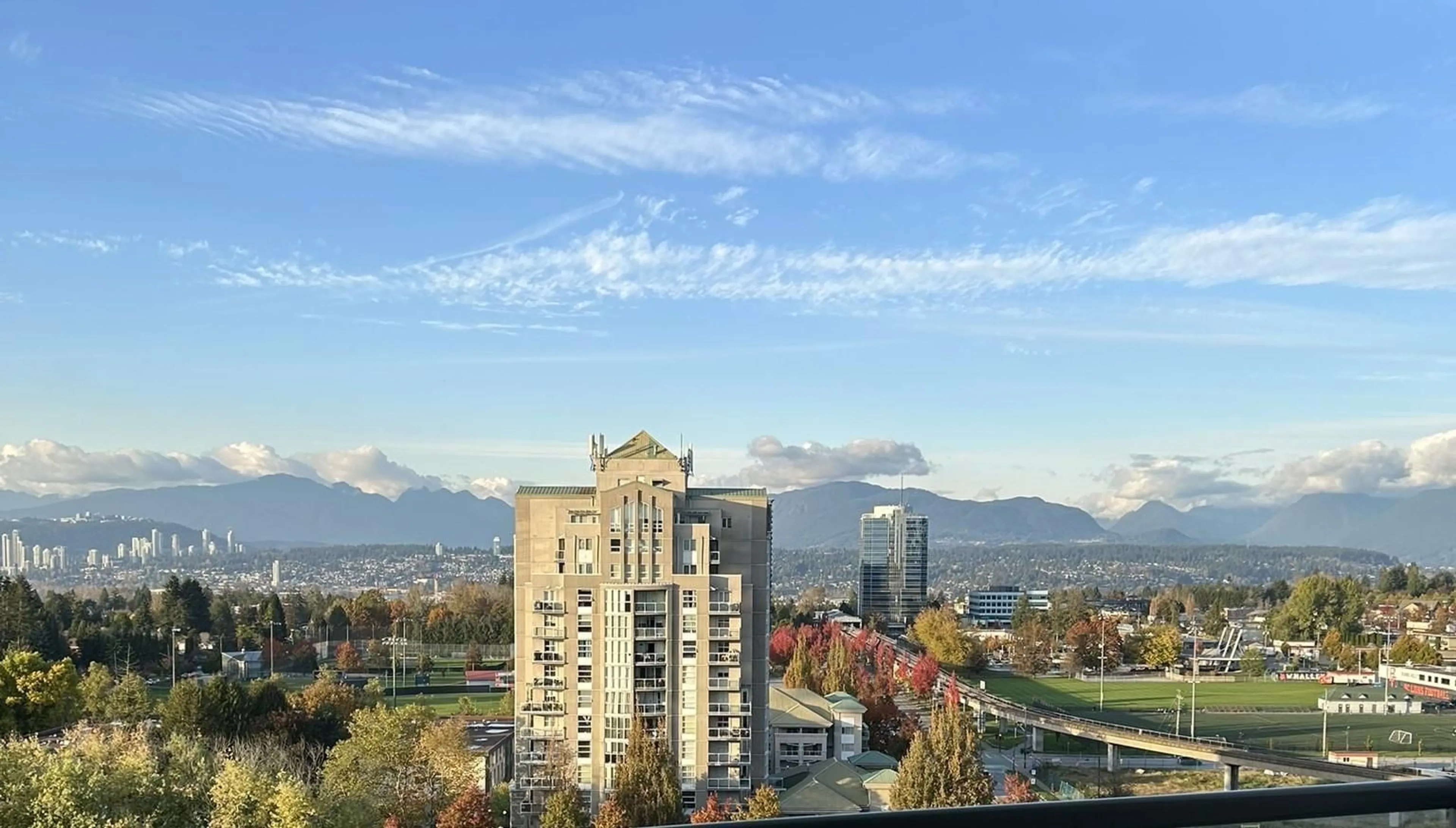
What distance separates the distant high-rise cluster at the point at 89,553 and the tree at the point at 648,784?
95.7 ft

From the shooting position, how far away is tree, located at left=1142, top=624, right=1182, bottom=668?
71.8 feet

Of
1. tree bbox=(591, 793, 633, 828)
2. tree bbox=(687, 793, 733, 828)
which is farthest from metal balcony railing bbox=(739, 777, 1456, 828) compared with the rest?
tree bbox=(591, 793, 633, 828)

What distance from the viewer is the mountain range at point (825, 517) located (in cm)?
6662

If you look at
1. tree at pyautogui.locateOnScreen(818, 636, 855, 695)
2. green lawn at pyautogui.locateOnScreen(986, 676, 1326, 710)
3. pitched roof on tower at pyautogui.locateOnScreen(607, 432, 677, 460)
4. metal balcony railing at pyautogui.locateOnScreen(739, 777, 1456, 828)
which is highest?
pitched roof on tower at pyautogui.locateOnScreen(607, 432, 677, 460)

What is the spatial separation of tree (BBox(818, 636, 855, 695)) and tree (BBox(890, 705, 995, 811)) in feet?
15.3

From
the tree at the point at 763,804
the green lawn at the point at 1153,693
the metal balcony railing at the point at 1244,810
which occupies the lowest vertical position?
the green lawn at the point at 1153,693

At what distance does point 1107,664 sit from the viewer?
877 inches

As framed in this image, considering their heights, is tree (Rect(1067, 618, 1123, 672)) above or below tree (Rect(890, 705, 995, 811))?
below

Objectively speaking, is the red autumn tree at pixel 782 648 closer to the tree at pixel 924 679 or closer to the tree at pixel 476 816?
the tree at pixel 924 679

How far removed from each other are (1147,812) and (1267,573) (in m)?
64.5

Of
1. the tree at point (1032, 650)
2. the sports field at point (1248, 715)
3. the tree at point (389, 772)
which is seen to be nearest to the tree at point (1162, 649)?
the sports field at point (1248, 715)

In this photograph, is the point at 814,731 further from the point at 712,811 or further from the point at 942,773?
the point at 712,811

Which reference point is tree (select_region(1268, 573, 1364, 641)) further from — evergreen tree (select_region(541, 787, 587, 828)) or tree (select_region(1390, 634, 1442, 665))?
evergreen tree (select_region(541, 787, 587, 828))

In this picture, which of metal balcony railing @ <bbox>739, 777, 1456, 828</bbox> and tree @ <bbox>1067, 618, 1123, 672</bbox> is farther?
tree @ <bbox>1067, 618, 1123, 672</bbox>
